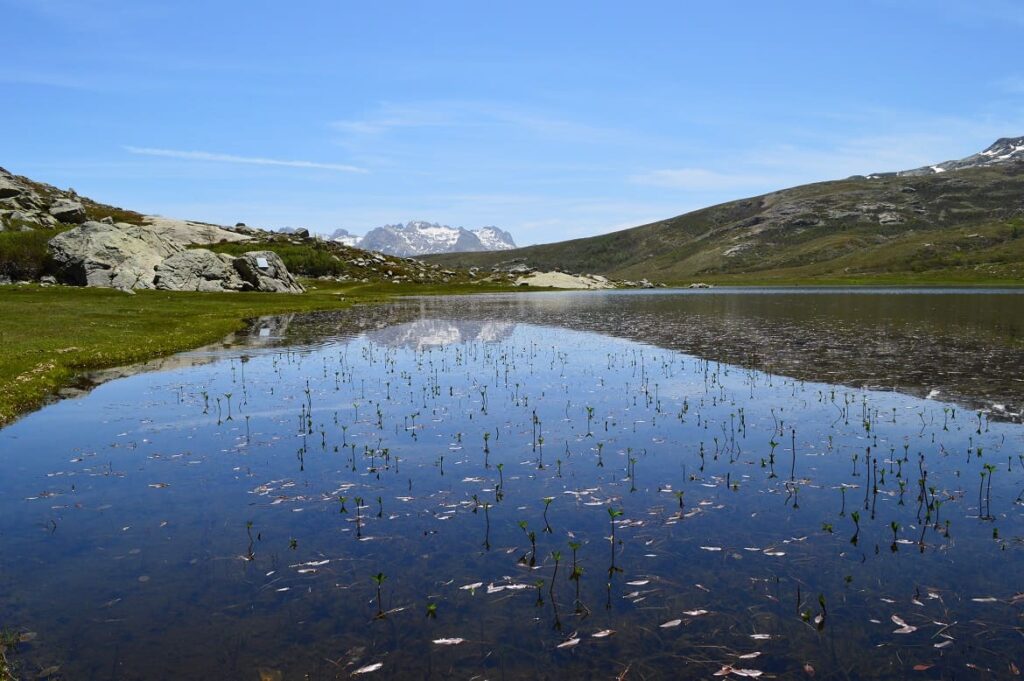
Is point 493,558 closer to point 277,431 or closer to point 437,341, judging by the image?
point 277,431

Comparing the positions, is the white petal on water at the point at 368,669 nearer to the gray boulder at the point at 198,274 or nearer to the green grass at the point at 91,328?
the green grass at the point at 91,328

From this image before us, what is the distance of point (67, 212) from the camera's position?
147250 mm

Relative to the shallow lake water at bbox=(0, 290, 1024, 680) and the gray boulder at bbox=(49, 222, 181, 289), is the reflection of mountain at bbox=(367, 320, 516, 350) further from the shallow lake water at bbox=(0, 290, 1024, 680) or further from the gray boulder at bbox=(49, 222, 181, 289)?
the gray boulder at bbox=(49, 222, 181, 289)

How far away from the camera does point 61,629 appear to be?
11.1 meters

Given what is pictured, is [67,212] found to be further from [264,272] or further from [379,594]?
[379,594]

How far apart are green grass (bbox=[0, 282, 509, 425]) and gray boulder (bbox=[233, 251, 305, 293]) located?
19951 mm

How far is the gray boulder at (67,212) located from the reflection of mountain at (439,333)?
4447 inches

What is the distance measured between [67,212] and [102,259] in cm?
5767

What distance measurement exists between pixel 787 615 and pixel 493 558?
220 inches

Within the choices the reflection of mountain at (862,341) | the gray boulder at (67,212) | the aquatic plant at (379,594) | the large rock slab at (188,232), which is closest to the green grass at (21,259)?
the gray boulder at (67,212)

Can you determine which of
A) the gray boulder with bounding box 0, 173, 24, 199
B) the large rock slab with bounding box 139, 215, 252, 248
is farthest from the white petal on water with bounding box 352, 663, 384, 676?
the large rock slab with bounding box 139, 215, 252, 248

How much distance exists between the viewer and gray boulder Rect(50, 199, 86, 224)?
146 metres

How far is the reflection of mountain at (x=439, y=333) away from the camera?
5659 cm

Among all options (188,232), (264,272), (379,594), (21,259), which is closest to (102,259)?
(21,259)
